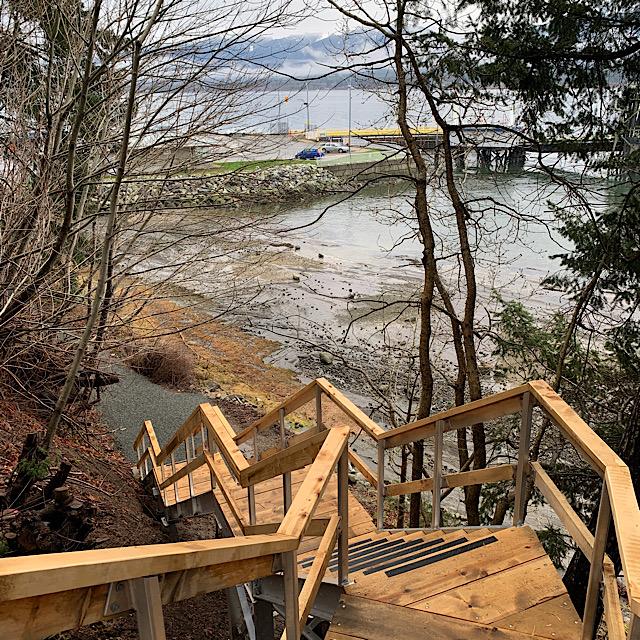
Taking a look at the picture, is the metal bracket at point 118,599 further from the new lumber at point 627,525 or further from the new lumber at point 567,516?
the new lumber at point 567,516

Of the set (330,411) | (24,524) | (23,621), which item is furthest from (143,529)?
(330,411)

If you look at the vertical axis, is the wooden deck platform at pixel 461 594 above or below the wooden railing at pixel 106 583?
below

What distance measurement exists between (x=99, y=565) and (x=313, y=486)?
3.89 feet

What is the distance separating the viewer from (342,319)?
906 inches

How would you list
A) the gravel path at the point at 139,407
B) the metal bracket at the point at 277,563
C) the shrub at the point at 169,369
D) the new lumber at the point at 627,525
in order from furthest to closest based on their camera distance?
the shrub at the point at 169,369 < the gravel path at the point at 139,407 < the metal bracket at the point at 277,563 < the new lumber at the point at 627,525

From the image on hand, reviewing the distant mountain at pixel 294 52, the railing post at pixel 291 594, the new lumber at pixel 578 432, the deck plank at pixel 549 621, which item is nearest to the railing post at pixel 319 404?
the new lumber at pixel 578 432

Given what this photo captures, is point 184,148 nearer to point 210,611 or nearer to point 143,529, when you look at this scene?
point 143,529

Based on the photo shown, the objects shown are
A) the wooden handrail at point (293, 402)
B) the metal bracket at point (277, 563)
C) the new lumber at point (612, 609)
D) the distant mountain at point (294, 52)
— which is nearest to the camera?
the metal bracket at point (277, 563)

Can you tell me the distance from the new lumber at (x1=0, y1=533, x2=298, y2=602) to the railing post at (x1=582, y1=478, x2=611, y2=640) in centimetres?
139

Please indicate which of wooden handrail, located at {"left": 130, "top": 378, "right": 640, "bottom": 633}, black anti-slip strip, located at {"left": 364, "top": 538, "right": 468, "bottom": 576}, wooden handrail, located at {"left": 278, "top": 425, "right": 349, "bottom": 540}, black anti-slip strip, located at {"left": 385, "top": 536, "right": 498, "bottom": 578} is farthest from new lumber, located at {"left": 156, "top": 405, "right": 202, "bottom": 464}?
wooden handrail, located at {"left": 278, "top": 425, "right": 349, "bottom": 540}

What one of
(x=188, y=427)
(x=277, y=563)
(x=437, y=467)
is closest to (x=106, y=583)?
(x=277, y=563)

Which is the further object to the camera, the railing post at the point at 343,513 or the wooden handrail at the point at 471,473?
the railing post at the point at 343,513

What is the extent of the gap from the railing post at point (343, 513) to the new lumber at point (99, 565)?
4.59ft

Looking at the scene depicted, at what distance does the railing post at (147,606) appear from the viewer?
3.80 feet
